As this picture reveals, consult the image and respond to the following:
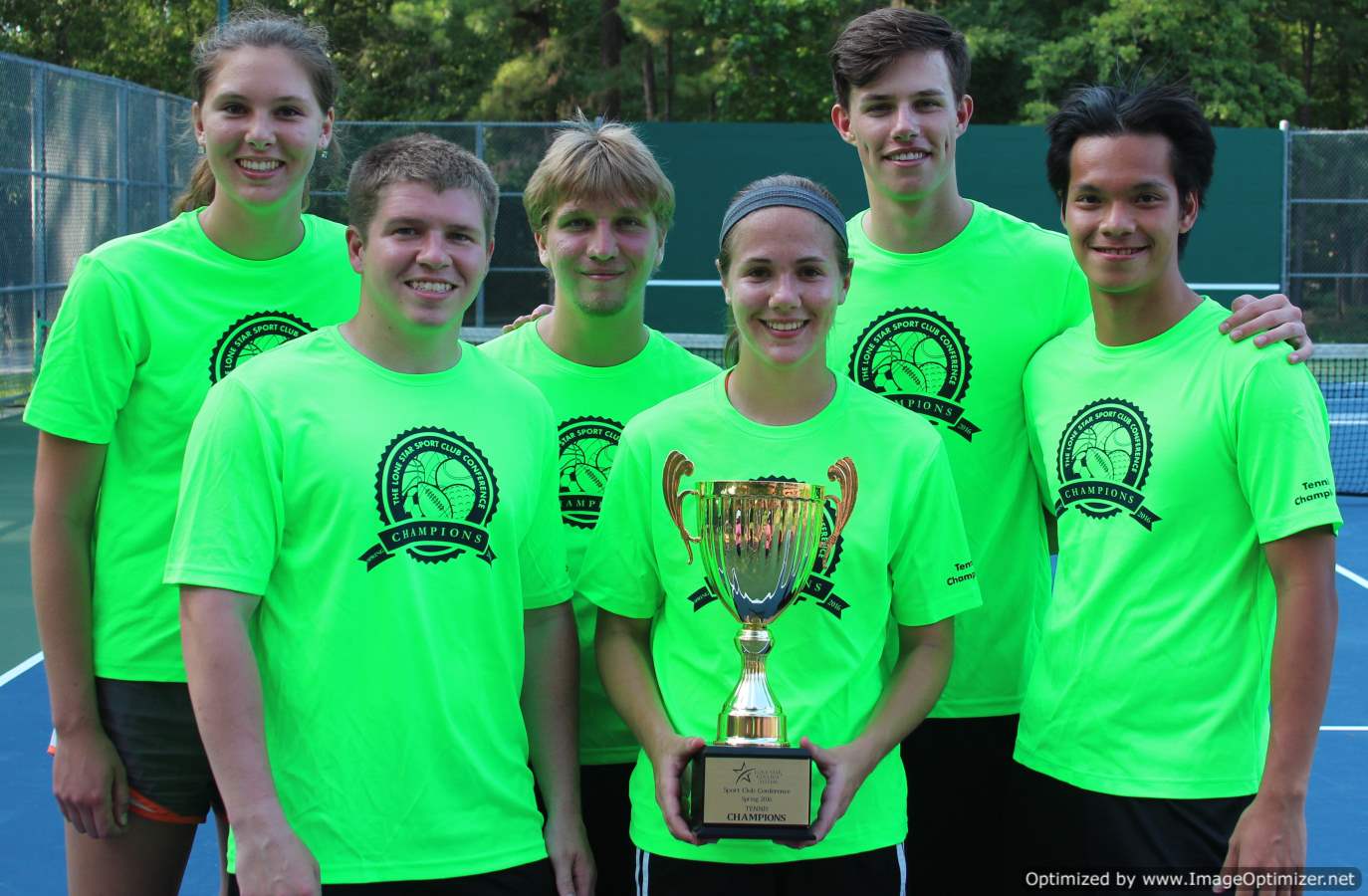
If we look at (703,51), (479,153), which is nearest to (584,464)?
(479,153)

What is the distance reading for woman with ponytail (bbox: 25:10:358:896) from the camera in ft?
9.14

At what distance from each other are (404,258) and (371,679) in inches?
27.8

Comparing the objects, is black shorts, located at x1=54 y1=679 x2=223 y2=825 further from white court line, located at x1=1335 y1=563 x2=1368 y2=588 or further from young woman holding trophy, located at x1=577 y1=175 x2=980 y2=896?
white court line, located at x1=1335 y1=563 x2=1368 y2=588

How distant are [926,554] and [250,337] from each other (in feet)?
4.41

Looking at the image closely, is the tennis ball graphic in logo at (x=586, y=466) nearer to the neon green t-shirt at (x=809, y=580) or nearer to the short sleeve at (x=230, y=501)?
the neon green t-shirt at (x=809, y=580)

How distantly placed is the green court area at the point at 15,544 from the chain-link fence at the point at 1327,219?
1342 centimetres

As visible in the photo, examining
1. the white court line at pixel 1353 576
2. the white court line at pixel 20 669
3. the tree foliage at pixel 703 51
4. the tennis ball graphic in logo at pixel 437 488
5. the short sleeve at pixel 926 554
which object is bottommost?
the white court line at pixel 20 669

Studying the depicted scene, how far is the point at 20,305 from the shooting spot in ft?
42.9

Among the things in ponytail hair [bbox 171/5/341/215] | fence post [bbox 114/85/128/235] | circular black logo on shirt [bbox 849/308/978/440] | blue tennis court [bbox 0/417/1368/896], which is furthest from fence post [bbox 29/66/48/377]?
circular black logo on shirt [bbox 849/308/978/440]

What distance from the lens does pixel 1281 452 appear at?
2621mm

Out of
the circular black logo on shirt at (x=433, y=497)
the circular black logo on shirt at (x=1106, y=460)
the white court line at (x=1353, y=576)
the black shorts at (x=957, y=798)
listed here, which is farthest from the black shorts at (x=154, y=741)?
the white court line at (x=1353, y=576)

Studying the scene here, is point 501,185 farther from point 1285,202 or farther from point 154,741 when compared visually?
point 154,741

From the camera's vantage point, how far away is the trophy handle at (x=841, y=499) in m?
2.66

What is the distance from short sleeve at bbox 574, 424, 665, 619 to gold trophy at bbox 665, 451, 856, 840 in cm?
17
